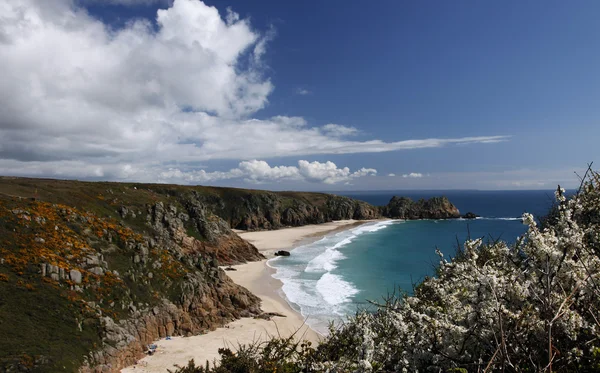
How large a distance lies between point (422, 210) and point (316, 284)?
9970cm

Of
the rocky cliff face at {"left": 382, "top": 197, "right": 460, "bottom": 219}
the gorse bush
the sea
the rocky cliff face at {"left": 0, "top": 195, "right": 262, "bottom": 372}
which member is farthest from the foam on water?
the rocky cliff face at {"left": 382, "top": 197, "right": 460, "bottom": 219}

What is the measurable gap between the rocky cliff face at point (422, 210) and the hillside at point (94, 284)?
103283mm

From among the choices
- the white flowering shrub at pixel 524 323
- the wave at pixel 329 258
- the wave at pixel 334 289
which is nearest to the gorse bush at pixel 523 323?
the white flowering shrub at pixel 524 323

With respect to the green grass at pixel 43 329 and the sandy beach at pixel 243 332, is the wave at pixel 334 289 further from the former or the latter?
the green grass at pixel 43 329

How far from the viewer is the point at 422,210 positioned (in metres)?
130

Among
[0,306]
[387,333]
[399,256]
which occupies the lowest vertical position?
[399,256]

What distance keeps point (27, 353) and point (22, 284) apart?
19.5 ft

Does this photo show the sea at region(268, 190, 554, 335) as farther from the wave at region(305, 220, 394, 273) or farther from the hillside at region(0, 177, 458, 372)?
the hillside at region(0, 177, 458, 372)

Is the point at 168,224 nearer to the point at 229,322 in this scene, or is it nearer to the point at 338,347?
the point at 229,322

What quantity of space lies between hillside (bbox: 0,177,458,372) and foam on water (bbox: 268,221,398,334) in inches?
230

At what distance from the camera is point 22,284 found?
19.8m

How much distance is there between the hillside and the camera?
1769 centimetres

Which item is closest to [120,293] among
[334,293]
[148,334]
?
[148,334]

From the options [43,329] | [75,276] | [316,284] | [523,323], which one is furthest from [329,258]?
[523,323]
